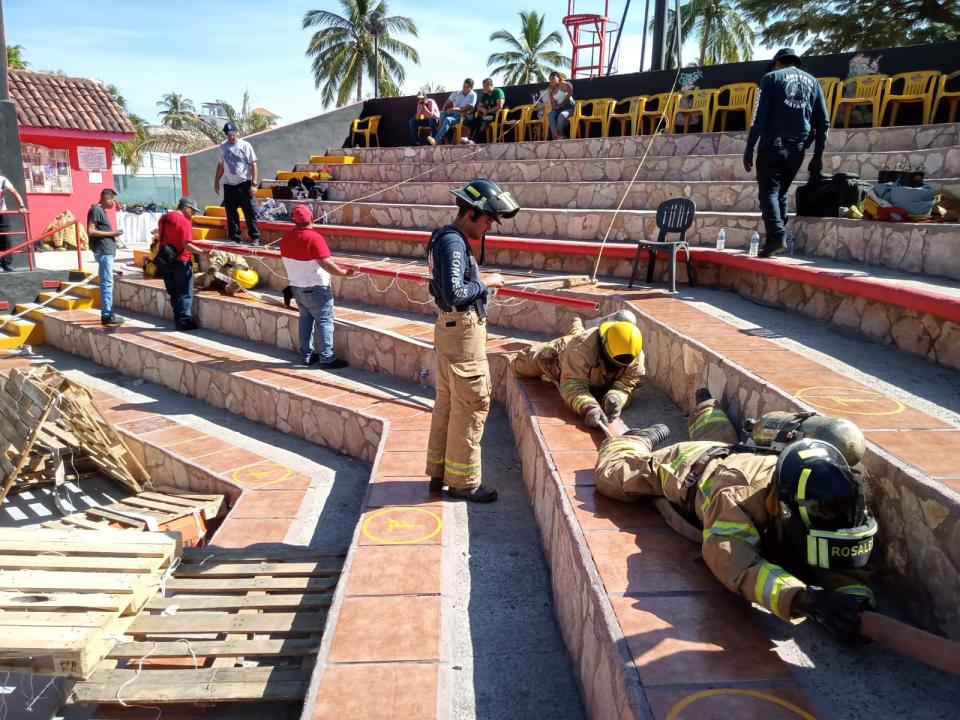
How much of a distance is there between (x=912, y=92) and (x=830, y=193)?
13.3 ft

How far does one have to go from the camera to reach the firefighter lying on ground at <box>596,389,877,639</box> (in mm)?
2262

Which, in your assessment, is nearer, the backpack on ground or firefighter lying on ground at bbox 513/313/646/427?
firefighter lying on ground at bbox 513/313/646/427

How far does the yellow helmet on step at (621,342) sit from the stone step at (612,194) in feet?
11.9

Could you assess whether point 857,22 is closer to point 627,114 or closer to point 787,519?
point 627,114

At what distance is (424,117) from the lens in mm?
13742

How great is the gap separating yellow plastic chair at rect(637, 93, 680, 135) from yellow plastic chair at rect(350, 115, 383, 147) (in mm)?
6641

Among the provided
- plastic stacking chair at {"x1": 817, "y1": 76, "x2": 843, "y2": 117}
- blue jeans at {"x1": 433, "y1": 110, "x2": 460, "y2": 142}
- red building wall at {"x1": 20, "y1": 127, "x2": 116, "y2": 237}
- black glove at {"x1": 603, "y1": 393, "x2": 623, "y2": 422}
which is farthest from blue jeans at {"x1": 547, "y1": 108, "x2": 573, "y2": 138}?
red building wall at {"x1": 20, "y1": 127, "x2": 116, "y2": 237}

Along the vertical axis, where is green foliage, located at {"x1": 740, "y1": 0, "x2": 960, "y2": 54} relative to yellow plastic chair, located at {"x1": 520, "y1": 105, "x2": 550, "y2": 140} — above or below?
above

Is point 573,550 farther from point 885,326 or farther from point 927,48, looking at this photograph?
point 927,48

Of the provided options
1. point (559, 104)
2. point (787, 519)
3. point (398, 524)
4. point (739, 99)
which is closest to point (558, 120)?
point (559, 104)

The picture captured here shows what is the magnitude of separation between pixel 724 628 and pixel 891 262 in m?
4.47

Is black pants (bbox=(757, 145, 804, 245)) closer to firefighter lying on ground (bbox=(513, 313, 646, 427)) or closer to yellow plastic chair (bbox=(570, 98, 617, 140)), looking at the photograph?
firefighter lying on ground (bbox=(513, 313, 646, 427))

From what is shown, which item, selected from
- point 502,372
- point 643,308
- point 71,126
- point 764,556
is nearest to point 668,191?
point 643,308

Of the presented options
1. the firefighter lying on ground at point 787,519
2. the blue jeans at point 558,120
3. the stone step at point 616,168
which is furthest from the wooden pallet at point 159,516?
the blue jeans at point 558,120
